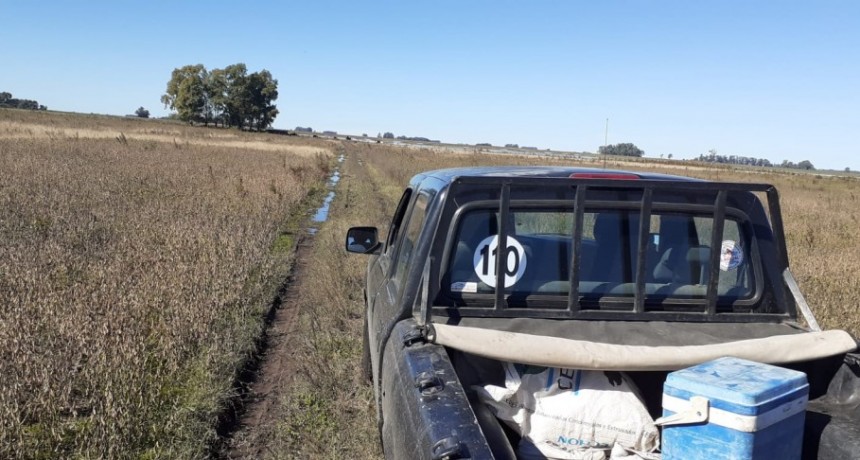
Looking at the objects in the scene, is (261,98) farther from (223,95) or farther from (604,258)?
(604,258)

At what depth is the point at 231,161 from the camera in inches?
949

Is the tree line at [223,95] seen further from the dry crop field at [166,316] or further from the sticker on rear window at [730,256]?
the sticker on rear window at [730,256]

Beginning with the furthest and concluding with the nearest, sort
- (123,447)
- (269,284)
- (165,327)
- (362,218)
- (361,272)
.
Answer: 1. (362,218)
2. (361,272)
3. (269,284)
4. (165,327)
5. (123,447)

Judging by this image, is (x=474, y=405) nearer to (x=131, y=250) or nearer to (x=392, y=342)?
(x=392, y=342)

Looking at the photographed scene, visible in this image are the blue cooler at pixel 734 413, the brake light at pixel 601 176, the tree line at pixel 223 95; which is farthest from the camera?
the tree line at pixel 223 95

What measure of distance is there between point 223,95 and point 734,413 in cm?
10112

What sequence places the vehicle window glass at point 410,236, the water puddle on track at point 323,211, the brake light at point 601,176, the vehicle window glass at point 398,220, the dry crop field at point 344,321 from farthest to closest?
the water puddle on track at point 323,211
the vehicle window glass at point 398,220
the dry crop field at point 344,321
the vehicle window glass at point 410,236
the brake light at point 601,176

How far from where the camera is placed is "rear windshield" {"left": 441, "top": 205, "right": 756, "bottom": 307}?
304cm

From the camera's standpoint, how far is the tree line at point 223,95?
97062mm

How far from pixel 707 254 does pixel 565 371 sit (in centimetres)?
101

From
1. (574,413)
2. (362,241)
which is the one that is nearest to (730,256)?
(574,413)

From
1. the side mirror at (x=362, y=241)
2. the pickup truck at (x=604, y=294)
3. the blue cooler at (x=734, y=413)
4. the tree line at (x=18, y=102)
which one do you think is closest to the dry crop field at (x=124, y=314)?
the side mirror at (x=362, y=241)

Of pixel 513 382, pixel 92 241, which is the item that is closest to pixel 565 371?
pixel 513 382

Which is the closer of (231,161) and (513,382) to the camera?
(513,382)
